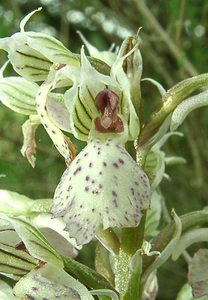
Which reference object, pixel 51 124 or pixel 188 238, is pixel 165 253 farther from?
pixel 51 124

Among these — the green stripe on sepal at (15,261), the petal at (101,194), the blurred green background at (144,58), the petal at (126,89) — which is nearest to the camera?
the petal at (101,194)

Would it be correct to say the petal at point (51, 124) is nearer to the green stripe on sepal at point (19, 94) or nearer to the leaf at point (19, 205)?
the green stripe on sepal at point (19, 94)

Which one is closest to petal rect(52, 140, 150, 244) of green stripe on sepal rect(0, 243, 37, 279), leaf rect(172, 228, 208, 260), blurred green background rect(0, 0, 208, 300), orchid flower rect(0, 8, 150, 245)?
orchid flower rect(0, 8, 150, 245)

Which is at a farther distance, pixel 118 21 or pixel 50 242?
pixel 118 21

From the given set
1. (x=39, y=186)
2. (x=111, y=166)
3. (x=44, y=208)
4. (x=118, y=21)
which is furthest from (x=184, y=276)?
(x=111, y=166)

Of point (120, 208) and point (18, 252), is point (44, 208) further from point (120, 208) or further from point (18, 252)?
point (120, 208)

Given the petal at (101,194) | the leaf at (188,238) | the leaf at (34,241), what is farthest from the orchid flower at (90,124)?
the leaf at (188,238)

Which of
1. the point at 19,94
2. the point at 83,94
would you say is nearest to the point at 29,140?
the point at 19,94
